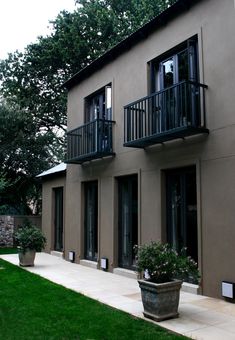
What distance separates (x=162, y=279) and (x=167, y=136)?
3.11 meters

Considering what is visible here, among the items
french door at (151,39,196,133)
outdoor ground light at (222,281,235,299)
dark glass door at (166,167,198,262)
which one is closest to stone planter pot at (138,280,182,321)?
outdoor ground light at (222,281,235,299)

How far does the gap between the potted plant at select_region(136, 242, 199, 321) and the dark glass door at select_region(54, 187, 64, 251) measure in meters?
8.43

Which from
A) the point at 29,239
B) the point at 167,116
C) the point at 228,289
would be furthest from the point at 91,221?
the point at 228,289

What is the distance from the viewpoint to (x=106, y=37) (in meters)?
23.2

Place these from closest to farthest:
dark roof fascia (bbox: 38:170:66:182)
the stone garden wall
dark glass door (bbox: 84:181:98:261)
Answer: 1. dark glass door (bbox: 84:181:98:261)
2. dark roof fascia (bbox: 38:170:66:182)
3. the stone garden wall

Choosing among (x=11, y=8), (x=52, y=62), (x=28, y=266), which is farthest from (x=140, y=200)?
(x=52, y=62)

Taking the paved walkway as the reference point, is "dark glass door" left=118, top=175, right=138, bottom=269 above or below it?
above

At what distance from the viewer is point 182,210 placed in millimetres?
7961

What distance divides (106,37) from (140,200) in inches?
657

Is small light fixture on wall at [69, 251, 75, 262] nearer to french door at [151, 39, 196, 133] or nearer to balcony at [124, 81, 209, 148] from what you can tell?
balcony at [124, 81, 209, 148]

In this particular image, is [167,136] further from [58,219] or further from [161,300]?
[58,219]

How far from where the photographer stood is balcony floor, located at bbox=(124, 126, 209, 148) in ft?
23.4

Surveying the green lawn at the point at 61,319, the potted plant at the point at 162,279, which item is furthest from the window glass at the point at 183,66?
the green lawn at the point at 61,319

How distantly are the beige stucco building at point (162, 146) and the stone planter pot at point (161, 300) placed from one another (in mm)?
1409
